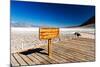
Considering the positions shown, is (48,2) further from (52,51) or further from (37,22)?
(52,51)

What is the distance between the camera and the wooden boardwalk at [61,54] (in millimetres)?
2389

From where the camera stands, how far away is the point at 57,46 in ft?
8.32

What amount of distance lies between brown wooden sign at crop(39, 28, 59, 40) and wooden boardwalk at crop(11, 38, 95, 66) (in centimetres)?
11

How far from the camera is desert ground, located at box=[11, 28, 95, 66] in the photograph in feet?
7.73

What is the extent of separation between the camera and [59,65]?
2539 millimetres

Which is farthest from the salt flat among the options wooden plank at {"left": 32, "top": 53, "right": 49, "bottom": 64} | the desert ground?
wooden plank at {"left": 32, "top": 53, "right": 49, "bottom": 64}

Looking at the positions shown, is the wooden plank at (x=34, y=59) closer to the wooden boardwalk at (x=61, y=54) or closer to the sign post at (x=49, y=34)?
the wooden boardwalk at (x=61, y=54)

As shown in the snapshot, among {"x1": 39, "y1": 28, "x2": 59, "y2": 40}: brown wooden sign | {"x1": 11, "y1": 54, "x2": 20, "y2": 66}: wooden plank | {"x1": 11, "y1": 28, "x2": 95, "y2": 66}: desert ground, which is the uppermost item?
{"x1": 39, "y1": 28, "x2": 59, "y2": 40}: brown wooden sign

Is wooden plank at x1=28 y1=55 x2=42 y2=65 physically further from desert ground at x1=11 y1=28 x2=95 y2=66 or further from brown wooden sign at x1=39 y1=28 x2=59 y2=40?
brown wooden sign at x1=39 y1=28 x2=59 y2=40

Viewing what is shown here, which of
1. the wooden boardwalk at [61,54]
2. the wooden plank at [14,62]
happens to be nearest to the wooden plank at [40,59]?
the wooden boardwalk at [61,54]

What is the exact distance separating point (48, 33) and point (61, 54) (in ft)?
1.02

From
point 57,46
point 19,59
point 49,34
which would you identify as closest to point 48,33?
point 49,34

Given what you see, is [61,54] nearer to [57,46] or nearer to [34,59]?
[57,46]
